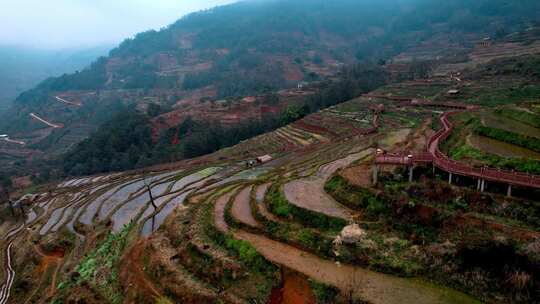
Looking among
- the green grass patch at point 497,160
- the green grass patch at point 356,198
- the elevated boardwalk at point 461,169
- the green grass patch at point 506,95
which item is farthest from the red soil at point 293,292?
the green grass patch at point 506,95

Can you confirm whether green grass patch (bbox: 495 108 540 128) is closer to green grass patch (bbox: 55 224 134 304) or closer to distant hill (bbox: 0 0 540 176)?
green grass patch (bbox: 55 224 134 304)

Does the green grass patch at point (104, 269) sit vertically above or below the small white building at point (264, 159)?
above

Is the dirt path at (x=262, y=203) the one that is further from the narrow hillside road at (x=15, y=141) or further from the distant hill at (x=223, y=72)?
the narrow hillside road at (x=15, y=141)

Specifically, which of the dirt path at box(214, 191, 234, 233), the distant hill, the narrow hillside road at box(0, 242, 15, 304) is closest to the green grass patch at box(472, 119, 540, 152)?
the dirt path at box(214, 191, 234, 233)

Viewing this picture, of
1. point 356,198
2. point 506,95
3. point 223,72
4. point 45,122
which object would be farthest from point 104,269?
point 223,72

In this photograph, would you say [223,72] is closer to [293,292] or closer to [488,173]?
[488,173]

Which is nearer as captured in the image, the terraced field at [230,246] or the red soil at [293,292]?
the red soil at [293,292]

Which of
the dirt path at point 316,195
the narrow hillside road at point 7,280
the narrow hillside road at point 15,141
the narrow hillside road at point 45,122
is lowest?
the narrow hillside road at point 15,141

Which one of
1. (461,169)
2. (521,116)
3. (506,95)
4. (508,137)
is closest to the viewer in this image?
(461,169)

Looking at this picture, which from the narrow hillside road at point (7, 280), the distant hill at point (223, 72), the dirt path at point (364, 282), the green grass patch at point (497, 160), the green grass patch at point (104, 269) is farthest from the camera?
the distant hill at point (223, 72)
